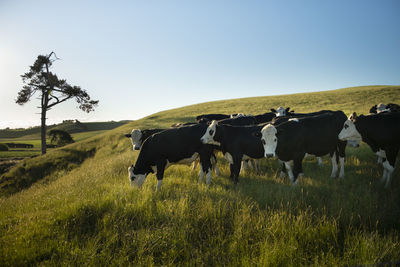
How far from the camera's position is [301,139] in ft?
23.2

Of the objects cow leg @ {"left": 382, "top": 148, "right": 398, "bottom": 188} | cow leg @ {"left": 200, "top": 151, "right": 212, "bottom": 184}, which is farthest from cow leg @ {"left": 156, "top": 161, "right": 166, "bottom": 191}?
cow leg @ {"left": 382, "top": 148, "right": 398, "bottom": 188}

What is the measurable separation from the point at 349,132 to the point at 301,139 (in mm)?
1735

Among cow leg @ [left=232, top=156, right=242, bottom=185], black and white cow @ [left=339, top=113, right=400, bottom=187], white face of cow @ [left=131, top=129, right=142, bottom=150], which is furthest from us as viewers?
white face of cow @ [left=131, top=129, right=142, bottom=150]

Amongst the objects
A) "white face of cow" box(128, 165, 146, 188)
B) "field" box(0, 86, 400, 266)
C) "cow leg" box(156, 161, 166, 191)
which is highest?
"cow leg" box(156, 161, 166, 191)

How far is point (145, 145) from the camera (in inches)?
300

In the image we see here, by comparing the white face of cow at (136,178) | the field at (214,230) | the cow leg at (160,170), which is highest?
the cow leg at (160,170)

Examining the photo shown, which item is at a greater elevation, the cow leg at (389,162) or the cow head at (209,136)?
the cow head at (209,136)

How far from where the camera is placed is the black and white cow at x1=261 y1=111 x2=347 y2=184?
679 cm

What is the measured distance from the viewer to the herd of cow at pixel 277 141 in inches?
264

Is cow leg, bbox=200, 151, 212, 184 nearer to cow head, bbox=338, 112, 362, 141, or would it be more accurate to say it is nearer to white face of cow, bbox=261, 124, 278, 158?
white face of cow, bbox=261, 124, 278, 158

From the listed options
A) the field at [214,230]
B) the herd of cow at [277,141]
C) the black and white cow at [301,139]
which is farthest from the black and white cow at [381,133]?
the field at [214,230]

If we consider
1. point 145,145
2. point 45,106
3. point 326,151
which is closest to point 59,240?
point 145,145

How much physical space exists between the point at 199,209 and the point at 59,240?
278cm

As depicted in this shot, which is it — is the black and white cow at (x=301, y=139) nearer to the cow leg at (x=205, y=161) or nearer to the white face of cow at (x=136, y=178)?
the cow leg at (x=205, y=161)
